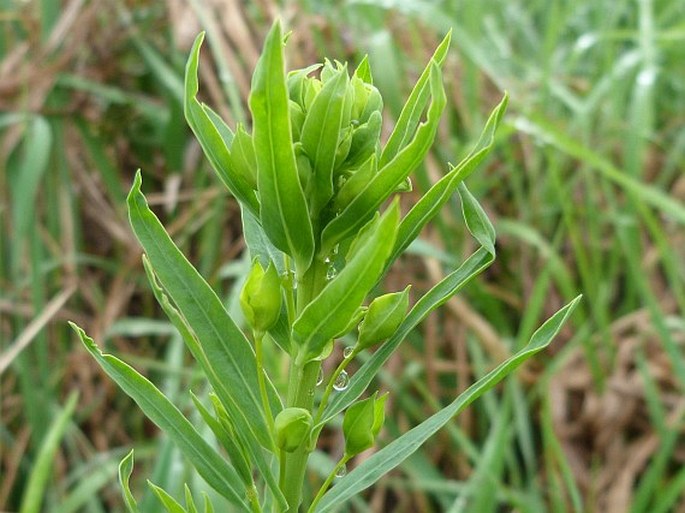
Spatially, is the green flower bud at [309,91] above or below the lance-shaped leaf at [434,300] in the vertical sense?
above

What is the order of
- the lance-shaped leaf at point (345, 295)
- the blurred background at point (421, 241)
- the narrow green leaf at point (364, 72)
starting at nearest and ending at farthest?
the lance-shaped leaf at point (345, 295)
the narrow green leaf at point (364, 72)
the blurred background at point (421, 241)

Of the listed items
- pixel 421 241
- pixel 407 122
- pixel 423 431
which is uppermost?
pixel 407 122

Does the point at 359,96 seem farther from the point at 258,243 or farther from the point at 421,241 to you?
the point at 421,241

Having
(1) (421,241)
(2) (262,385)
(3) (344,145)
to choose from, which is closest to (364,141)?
(3) (344,145)

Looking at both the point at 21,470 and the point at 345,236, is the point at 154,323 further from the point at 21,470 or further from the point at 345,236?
the point at 345,236

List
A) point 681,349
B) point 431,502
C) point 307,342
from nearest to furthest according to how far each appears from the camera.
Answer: point 307,342
point 431,502
point 681,349

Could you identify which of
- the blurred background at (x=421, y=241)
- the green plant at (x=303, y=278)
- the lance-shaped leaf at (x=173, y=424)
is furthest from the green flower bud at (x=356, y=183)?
the blurred background at (x=421, y=241)

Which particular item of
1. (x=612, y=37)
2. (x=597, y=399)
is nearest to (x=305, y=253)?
(x=597, y=399)

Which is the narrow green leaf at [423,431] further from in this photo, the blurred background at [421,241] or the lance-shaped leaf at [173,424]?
the blurred background at [421,241]
